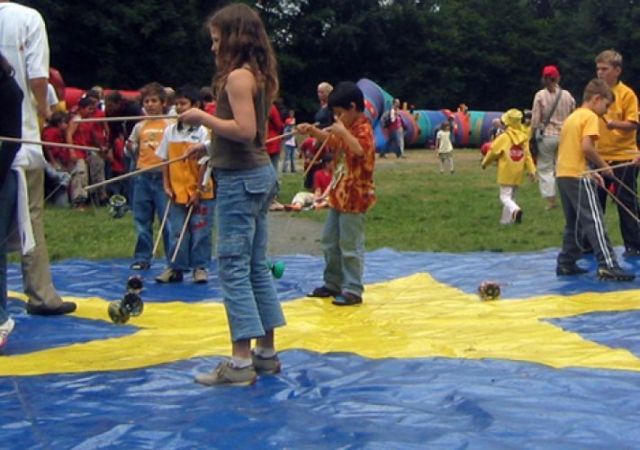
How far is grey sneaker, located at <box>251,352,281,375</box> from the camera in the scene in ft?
16.8

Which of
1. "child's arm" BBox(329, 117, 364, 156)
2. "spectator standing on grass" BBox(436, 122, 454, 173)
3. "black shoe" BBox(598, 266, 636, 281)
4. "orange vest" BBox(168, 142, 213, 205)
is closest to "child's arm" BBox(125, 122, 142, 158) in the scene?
"orange vest" BBox(168, 142, 213, 205)

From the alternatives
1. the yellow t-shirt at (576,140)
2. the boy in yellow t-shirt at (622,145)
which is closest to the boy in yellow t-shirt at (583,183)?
the yellow t-shirt at (576,140)

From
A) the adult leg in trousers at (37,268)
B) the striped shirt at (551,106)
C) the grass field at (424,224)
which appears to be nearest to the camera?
the adult leg in trousers at (37,268)

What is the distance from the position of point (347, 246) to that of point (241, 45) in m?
2.73

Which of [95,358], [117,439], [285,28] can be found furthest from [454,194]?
[285,28]

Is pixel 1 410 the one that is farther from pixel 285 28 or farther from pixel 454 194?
pixel 285 28

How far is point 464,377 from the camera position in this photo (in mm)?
5008

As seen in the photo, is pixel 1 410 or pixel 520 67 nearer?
pixel 1 410

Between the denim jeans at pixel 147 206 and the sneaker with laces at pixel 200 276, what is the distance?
1.92ft

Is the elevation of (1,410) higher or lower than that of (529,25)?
lower

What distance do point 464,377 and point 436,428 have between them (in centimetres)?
85

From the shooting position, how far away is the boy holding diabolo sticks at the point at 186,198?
832cm

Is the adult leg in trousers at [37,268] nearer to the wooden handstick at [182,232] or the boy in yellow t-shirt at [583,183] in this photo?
the wooden handstick at [182,232]

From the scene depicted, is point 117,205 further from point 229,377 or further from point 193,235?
point 229,377
